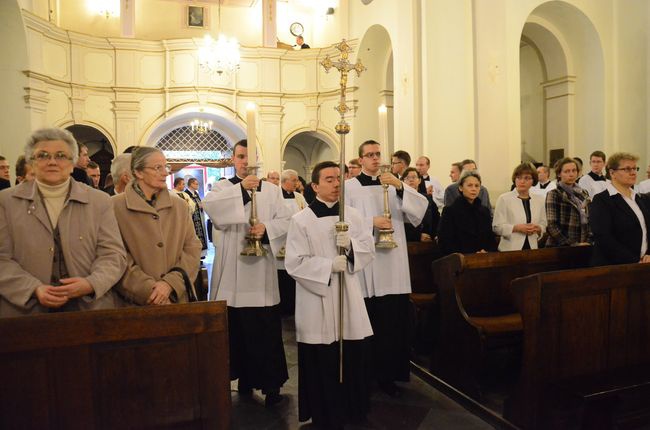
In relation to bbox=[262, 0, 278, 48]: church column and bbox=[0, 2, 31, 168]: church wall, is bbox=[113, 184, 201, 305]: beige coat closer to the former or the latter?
bbox=[0, 2, 31, 168]: church wall

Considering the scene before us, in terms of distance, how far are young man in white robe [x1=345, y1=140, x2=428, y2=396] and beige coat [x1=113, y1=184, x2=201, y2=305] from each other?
5.11 feet

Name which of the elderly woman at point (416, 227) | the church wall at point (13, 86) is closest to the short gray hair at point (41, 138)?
the elderly woman at point (416, 227)

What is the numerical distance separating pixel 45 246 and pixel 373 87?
1207 centimetres

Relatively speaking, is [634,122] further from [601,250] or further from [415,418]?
[415,418]

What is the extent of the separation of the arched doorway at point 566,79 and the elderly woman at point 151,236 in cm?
1051

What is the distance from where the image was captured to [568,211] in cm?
517

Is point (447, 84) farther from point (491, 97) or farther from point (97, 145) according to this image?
point (97, 145)

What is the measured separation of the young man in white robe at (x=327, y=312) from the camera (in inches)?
133

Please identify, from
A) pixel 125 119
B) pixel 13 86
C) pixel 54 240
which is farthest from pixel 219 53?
pixel 54 240

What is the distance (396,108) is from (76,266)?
8.89 meters

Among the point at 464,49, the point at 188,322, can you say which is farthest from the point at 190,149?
the point at 188,322

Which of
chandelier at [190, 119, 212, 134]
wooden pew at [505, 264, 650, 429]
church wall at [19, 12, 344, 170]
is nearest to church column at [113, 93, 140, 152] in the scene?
church wall at [19, 12, 344, 170]

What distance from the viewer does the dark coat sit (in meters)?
4.79

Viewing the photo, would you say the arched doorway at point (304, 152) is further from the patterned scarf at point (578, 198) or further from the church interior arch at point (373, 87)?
the patterned scarf at point (578, 198)
